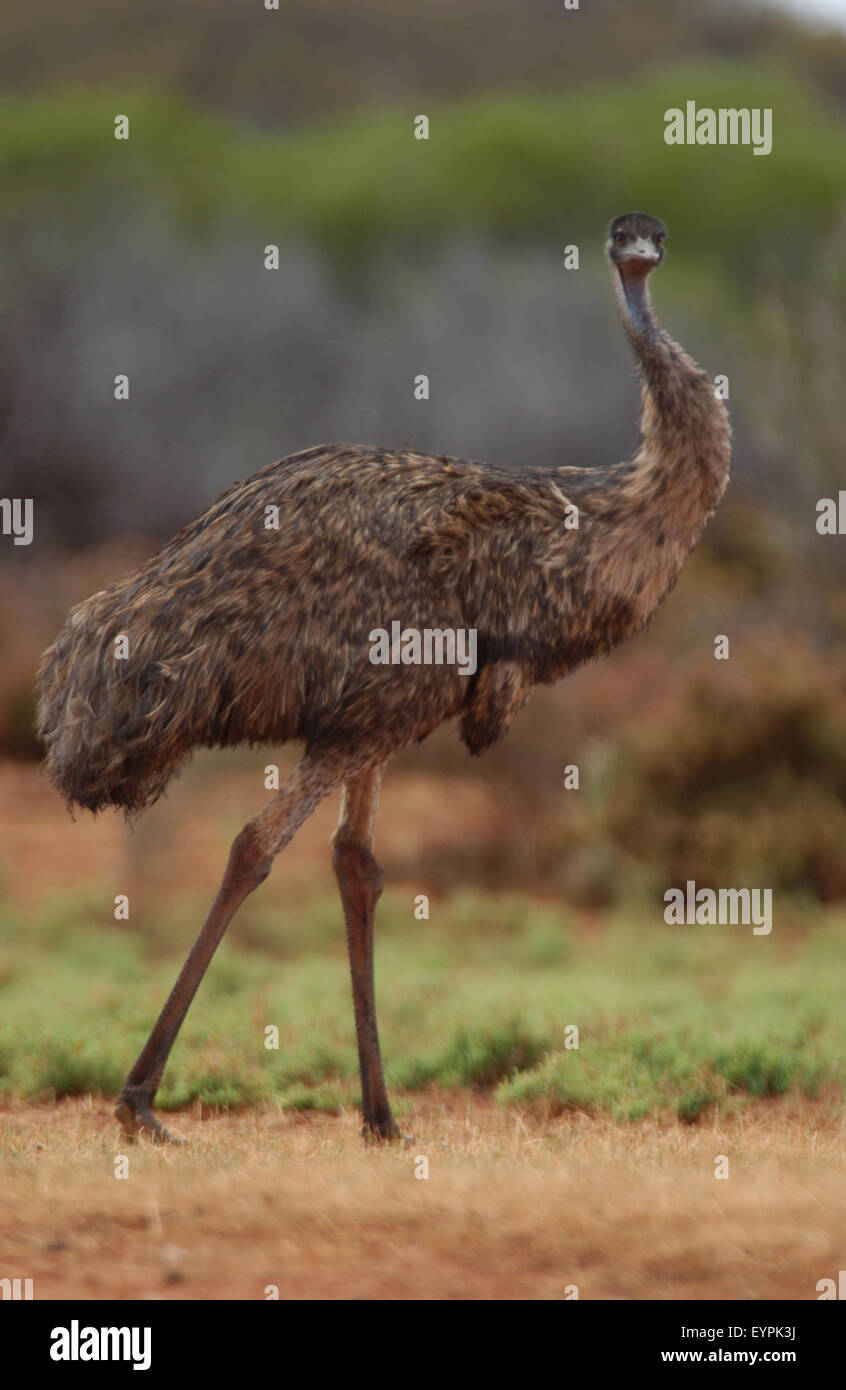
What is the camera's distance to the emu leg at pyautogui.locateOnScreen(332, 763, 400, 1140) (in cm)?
632

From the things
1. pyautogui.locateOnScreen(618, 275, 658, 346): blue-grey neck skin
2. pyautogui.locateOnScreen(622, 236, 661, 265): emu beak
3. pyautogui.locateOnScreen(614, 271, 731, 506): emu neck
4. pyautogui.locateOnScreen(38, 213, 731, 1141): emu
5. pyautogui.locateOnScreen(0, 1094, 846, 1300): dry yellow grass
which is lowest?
pyautogui.locateOnScreen(0, 1094, 846, 1300): dry yellow grass

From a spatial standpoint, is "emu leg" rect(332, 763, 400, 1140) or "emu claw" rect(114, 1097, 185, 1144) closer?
"emu claw" rect(114, 1097, 185, 1144)

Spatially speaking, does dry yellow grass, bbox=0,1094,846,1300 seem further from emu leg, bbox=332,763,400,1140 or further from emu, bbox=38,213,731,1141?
emu, bbox=38,213,731,1141

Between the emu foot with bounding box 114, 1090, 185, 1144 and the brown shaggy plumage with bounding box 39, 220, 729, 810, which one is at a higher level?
Answer: the brown shaggy plumage with bounding box 39, 220, 729, 810

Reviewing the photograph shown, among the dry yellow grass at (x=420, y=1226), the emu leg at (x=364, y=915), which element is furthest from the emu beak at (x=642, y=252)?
the dry yellow grass at (x=420, y=1226)

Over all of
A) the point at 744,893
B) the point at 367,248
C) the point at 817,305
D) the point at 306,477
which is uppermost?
the point at 367,248

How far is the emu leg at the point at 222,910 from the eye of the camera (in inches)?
237

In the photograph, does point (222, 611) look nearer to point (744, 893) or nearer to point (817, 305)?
point (744, 893)

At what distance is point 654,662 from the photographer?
14836mm

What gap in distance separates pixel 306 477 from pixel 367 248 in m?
27.0

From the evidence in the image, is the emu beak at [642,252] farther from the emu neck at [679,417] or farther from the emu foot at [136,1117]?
the emu foot at [136,1117]

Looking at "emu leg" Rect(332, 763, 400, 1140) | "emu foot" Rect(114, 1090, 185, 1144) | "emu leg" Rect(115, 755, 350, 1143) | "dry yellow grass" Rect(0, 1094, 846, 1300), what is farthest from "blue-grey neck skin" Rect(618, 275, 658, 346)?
"emu foot" Rect(114, 1090, 185, 1144)

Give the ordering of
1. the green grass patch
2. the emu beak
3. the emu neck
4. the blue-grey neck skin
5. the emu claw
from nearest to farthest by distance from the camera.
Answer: the emu claw → the emu neck → the blue-grey neck skin → the emu beak → the green grass patch
